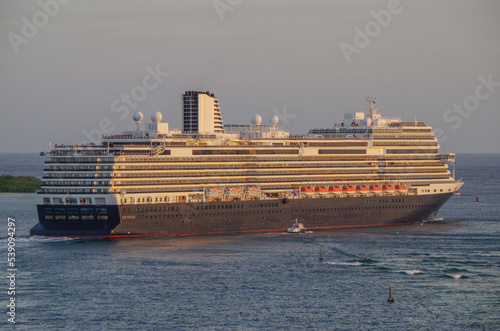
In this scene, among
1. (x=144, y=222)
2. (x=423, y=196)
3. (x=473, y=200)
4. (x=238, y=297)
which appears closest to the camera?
(x=238, y=297)

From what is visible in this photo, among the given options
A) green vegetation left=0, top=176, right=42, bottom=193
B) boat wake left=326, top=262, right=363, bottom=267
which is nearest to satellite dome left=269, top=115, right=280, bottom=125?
boat wake left=326, top=262, right=363, bottom=267

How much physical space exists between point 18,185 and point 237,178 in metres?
91.1

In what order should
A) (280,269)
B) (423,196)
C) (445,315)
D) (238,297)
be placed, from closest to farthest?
(445,315)
(238,297)
(280,269)
(423,196)

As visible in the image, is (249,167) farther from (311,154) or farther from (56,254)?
(56,254)

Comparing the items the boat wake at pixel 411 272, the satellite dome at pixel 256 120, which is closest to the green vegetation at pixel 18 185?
the satellite dome at pixel 256 120

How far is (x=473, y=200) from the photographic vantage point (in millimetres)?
134125

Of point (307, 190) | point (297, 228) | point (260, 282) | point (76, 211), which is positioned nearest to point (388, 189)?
point (307, 190)

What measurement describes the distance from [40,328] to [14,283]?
37.7 feet

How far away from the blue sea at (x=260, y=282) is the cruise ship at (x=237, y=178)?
9.01ft

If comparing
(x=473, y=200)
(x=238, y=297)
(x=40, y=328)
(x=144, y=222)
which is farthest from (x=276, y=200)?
(x=473, y=200)

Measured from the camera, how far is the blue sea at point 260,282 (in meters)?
54.6

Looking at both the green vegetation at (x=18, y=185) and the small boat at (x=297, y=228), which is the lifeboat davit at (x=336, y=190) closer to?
the small boat at (x=297, y=228)

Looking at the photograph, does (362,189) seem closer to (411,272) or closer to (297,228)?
(297,228)

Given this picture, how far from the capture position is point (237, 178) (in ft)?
301
